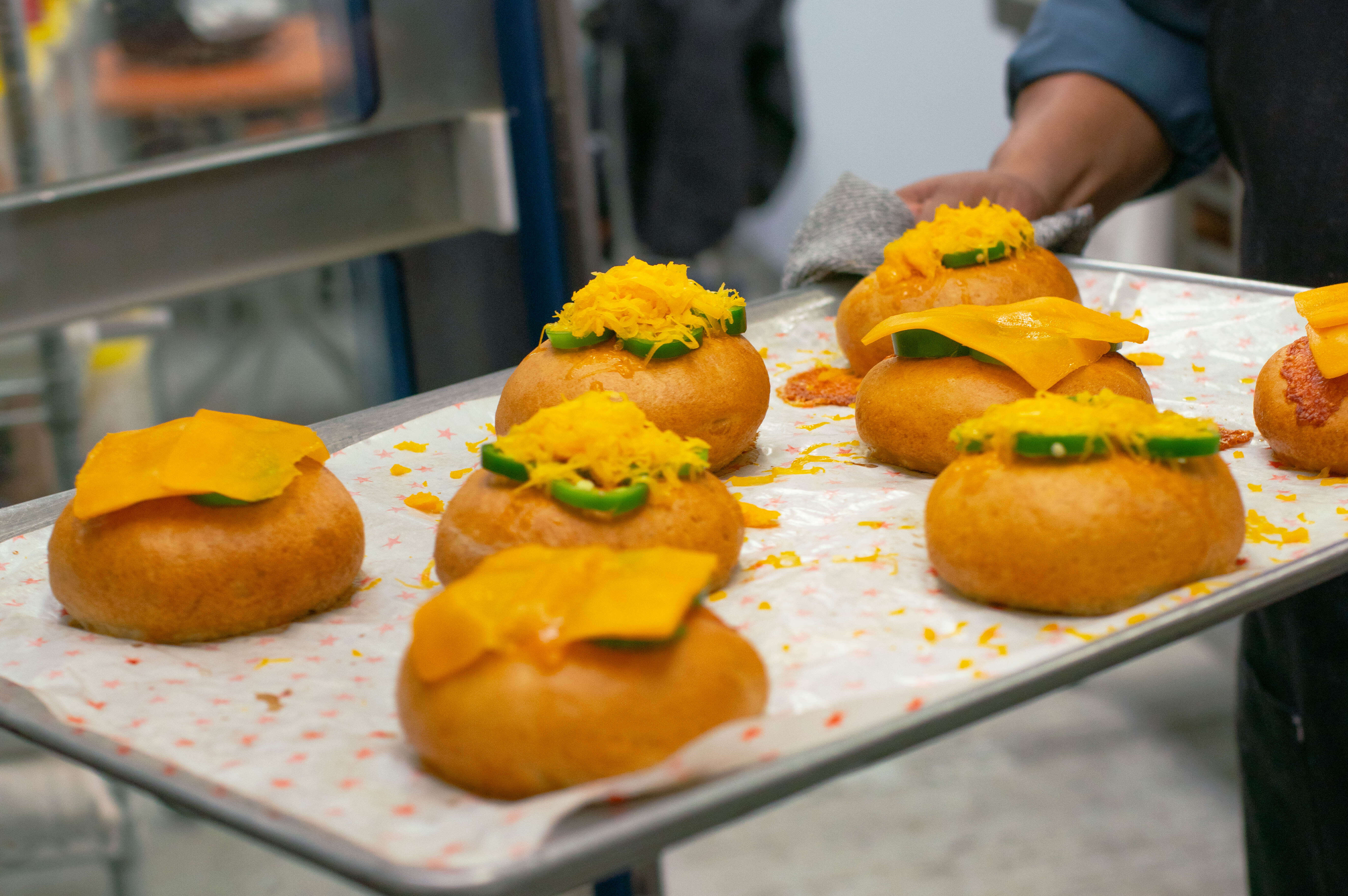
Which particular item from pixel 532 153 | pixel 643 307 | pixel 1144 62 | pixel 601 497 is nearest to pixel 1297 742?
pixel 1144 62

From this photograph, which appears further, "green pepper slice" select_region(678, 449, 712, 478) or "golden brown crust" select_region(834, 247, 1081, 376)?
"golden brown crust" select_region(834, 247, 1081, 376)

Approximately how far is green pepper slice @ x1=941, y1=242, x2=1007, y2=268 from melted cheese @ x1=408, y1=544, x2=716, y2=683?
1.08 m

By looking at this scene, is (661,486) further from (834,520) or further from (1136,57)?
(1136,57)

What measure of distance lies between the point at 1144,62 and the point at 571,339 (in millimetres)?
1471

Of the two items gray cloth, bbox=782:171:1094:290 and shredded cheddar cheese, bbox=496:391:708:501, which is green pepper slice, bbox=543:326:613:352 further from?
gray cloth, bbox=782:171:1094:290

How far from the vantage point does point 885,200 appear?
243cm

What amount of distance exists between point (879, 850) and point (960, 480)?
2495 millimetres

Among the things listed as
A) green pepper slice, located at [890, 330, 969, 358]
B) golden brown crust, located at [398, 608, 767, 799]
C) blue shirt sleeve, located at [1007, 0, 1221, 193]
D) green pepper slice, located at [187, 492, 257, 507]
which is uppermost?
blue shirt sleeve, located at [1007, 0, 1221, 193]

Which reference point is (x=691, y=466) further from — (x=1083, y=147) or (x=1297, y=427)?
(x=1083, y=147)

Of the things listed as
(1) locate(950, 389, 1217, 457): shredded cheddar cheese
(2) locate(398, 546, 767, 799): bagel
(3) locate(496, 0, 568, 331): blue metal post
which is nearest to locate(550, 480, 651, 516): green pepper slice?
(2) locate(398, 546, 767, 799): bagel

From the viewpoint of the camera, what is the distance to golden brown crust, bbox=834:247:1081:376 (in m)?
2.00

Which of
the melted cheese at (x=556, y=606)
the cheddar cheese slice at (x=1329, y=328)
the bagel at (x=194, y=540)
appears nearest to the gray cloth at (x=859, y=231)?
the cheddar cheese slice at (x=1329, y=328)

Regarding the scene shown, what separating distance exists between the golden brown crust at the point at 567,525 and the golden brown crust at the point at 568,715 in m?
0.31

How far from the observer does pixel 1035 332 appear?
5.56 ft
